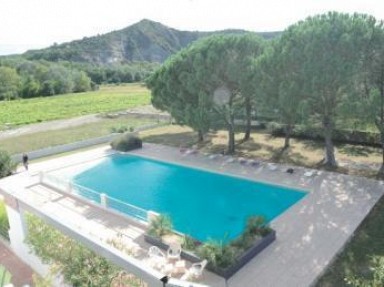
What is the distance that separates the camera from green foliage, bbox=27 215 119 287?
28.3ft

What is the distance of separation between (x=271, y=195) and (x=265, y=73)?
7222 mm

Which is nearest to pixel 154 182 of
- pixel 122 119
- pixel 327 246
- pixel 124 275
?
pixel 327 246

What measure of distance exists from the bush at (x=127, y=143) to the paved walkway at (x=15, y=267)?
15477 mm

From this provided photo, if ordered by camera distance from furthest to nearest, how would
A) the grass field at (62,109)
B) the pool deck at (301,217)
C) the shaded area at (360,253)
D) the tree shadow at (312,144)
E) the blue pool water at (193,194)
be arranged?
1. the grass field at (62,109)
2. the tree shadow at (312,144)
3. the blue pool water at (193,194)
4. the pool deck at (301,217)
5. the shaded area at (360,253)

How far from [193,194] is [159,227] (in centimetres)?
677

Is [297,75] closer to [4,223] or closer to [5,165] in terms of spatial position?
[4,223]

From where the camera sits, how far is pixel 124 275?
8.60m

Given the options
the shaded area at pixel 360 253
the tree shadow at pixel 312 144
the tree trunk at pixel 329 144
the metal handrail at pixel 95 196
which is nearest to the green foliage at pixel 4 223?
the metal handrail at pixel 95 196

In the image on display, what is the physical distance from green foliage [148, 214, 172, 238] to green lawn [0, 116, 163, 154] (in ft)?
66.8

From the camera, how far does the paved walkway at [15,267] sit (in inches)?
493

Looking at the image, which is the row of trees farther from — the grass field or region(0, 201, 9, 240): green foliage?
the grass field

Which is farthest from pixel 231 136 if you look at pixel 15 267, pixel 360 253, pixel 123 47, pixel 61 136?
pixel 123 47

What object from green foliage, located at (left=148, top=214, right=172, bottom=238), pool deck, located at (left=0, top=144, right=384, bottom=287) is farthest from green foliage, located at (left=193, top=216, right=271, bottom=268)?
green foliage, located at (left=148, top=214, right=172, bottom=238)

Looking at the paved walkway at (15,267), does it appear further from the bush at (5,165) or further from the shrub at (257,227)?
the bush at (5,165)
